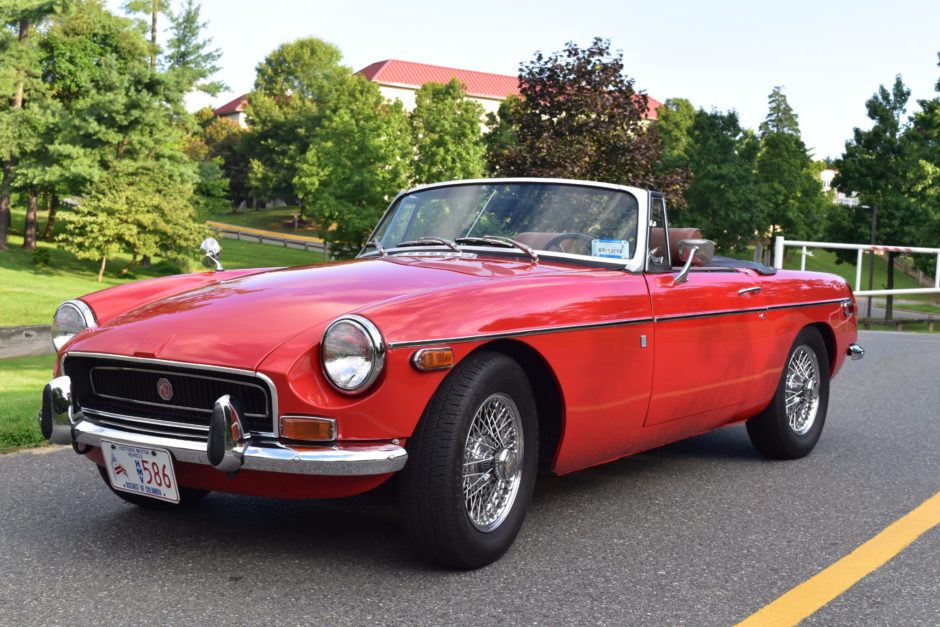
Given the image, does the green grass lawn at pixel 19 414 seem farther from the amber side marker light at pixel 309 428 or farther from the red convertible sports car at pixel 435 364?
the amber side marker light at pixel 309 428

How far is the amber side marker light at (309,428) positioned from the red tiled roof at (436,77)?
3357 inches

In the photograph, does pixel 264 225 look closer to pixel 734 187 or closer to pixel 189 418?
pixel 734 187

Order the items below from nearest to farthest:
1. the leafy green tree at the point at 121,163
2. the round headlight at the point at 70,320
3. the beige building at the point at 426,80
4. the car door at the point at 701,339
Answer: the round headlight at the point at 70,320 < the car door at the point at 701,339 < the leafy green tree at the point at 121,163 < the beige building at the point at 426,80

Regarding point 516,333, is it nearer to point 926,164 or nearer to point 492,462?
point 492,462

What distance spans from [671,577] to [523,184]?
221 centimetres

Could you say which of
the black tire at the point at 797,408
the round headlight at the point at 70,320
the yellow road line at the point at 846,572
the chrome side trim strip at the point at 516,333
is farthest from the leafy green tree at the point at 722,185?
the round headlight at the point at 70,320

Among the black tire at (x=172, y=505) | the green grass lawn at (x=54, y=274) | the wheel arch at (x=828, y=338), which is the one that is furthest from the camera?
the green grass lawn at (x=54, y=274)

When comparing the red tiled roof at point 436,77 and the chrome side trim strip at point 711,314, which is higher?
the red tiled roof at point 436,77

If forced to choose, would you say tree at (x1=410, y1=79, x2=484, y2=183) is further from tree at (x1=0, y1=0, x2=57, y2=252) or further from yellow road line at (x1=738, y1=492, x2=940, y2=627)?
yellow road line at (x1=738, y1=492, x2=940, y2=627)

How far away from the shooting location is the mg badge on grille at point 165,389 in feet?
Result: 11.2

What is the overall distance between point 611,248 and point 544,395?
1.05 m

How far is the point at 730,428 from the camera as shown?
21.9ft

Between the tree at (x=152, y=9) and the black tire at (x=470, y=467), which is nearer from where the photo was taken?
the black tire at (x=470, y=467)

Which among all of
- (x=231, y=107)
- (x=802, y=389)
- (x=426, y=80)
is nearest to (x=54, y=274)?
(x=802, y=389)
